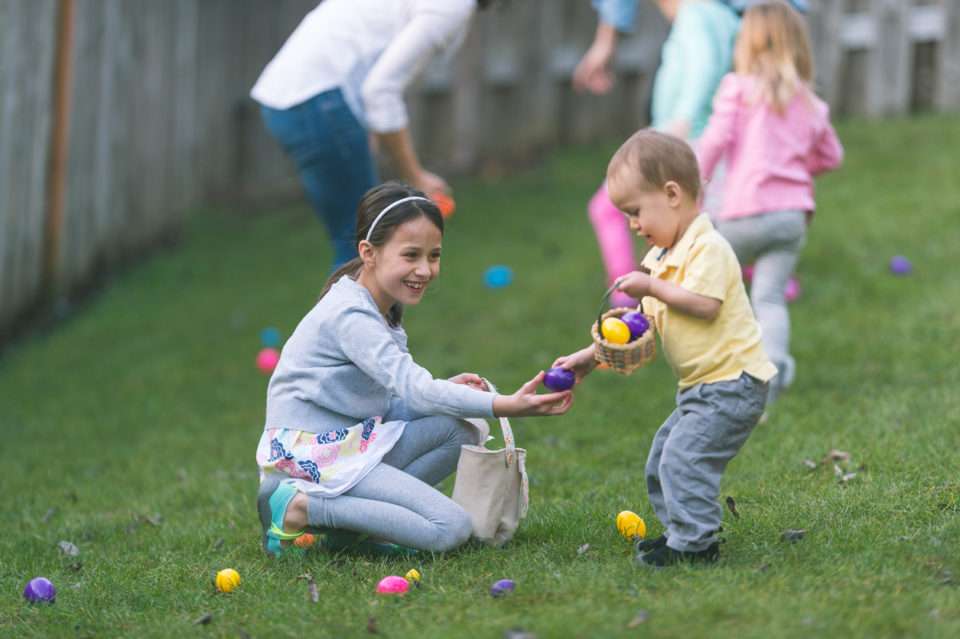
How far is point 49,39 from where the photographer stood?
779 centimetres

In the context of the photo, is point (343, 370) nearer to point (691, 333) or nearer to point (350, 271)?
point (350, 271)

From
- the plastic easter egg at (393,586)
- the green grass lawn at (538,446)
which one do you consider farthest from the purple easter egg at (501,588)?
the plastic easter egg at (393,586)

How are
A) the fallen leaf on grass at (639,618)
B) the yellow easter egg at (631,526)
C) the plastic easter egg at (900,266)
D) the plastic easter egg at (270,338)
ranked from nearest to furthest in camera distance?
the fallen leaf on grass at (639,618) < the yellow easter egg at (631,526) < the plastic easter egg at (900,266) < the plastic easter egg at (270,338)

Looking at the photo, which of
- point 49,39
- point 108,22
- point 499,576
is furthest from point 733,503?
point 108,22

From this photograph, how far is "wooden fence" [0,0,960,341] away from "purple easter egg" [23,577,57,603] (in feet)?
15.0

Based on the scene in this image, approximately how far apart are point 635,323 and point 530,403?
380 mm

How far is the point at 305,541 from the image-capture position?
3.62 meters

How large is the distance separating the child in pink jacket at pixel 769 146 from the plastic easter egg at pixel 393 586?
2230mm

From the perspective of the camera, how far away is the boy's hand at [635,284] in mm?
2857

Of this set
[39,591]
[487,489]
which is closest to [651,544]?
[487,489]

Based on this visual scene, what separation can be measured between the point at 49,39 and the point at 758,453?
602 centimetres

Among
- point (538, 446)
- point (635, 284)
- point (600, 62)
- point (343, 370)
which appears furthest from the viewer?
point (600, 62)

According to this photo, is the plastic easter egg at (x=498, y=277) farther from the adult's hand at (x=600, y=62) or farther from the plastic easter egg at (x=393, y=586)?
the plastic easter egg at (x=393, y=586)

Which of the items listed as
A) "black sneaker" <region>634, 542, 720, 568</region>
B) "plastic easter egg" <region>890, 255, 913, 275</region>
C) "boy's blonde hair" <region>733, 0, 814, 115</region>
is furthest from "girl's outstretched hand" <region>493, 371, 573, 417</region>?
"plastic easter egg" <region>890, 255, 913, 275</region>
